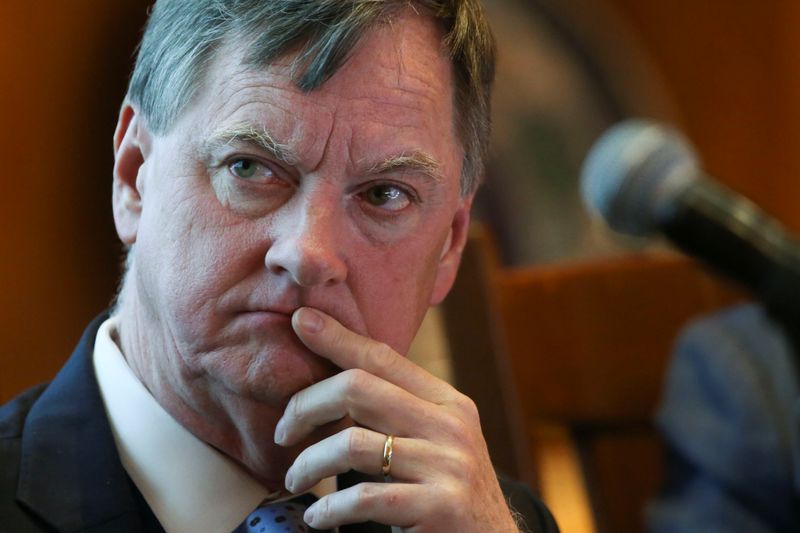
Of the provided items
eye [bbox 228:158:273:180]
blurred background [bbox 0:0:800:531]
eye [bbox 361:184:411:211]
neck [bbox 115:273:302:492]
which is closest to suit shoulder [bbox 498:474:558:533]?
neck [bbox 115:273:302:492]

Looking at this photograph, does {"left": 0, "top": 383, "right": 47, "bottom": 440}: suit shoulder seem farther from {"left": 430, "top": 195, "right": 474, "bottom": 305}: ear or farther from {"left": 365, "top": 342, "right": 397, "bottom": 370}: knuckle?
{"left": 430, "top": 195, "right": 474, "bottom": 305}: ear

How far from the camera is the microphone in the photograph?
2.47 meters

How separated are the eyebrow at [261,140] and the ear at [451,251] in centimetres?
35

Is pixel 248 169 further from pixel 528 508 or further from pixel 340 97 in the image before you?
pixel 528 508

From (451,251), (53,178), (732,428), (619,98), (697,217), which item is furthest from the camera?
(619,98)

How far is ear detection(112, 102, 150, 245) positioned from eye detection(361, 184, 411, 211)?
29 cm

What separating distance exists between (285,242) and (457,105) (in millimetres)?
341

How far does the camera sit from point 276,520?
1.40 meters

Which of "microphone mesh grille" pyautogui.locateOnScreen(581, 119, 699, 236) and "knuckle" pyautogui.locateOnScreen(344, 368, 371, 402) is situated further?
"microphone mesh grille" pyautogui.locateOnScreen(581, 119, 699, 236)

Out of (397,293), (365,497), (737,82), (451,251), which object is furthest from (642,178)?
→ (737,82)

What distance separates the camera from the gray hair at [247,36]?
1347 millimetres

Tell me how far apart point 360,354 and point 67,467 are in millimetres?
390

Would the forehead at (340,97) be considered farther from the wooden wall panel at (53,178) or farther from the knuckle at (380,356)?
the wooden wall panel at (53,178)

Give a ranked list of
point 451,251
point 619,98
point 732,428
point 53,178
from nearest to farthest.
Result: point 451,251
point 53,178
point 732,428
point 619,98
